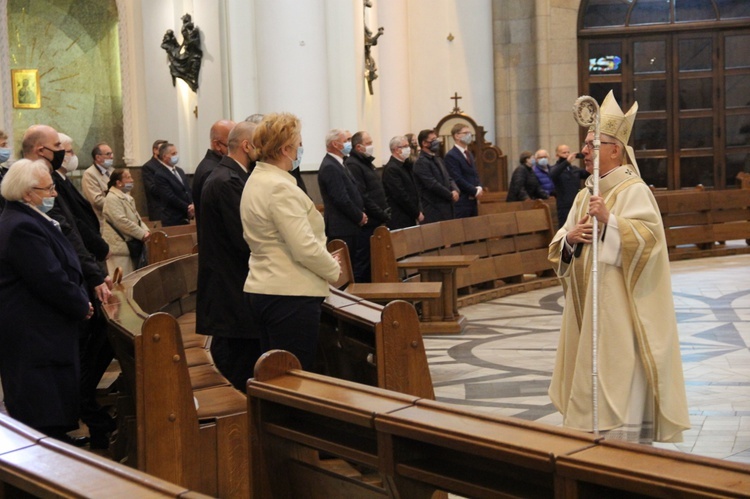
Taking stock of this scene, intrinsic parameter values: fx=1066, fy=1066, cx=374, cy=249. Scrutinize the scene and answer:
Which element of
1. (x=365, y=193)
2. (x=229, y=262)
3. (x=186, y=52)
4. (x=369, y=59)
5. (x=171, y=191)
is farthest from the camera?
(x=369, y=59)

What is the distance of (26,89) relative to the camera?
15.1 metres

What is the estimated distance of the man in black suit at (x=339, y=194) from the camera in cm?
955

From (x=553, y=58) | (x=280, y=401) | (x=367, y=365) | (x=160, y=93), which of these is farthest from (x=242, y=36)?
(x=280, y=401)

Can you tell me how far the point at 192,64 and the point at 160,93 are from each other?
224 cm

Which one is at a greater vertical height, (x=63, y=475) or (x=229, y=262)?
(x=229, y=262)

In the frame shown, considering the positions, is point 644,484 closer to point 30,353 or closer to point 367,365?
point 367,365

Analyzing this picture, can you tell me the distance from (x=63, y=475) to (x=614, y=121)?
11.8 feet

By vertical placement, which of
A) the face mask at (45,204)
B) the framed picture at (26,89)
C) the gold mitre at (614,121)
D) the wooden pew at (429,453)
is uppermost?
the framed picture at (26,89)

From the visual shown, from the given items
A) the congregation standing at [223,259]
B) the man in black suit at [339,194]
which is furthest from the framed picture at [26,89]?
the congregation standing at [223,259]

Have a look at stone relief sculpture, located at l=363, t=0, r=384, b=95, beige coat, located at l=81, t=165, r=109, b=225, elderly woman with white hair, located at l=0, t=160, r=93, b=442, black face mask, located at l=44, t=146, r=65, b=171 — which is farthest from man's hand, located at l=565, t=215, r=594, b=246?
stone relief sculpture, located at l=363, t=0, r=384, b=95

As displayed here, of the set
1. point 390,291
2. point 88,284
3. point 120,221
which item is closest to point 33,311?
point 88,284

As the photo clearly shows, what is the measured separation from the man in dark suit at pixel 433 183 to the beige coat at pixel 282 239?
7073 millimetres

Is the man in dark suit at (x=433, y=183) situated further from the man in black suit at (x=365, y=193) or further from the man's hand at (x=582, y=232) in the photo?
the man's hand at (x=582, y=232)

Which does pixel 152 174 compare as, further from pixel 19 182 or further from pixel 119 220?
pixel 19 182
